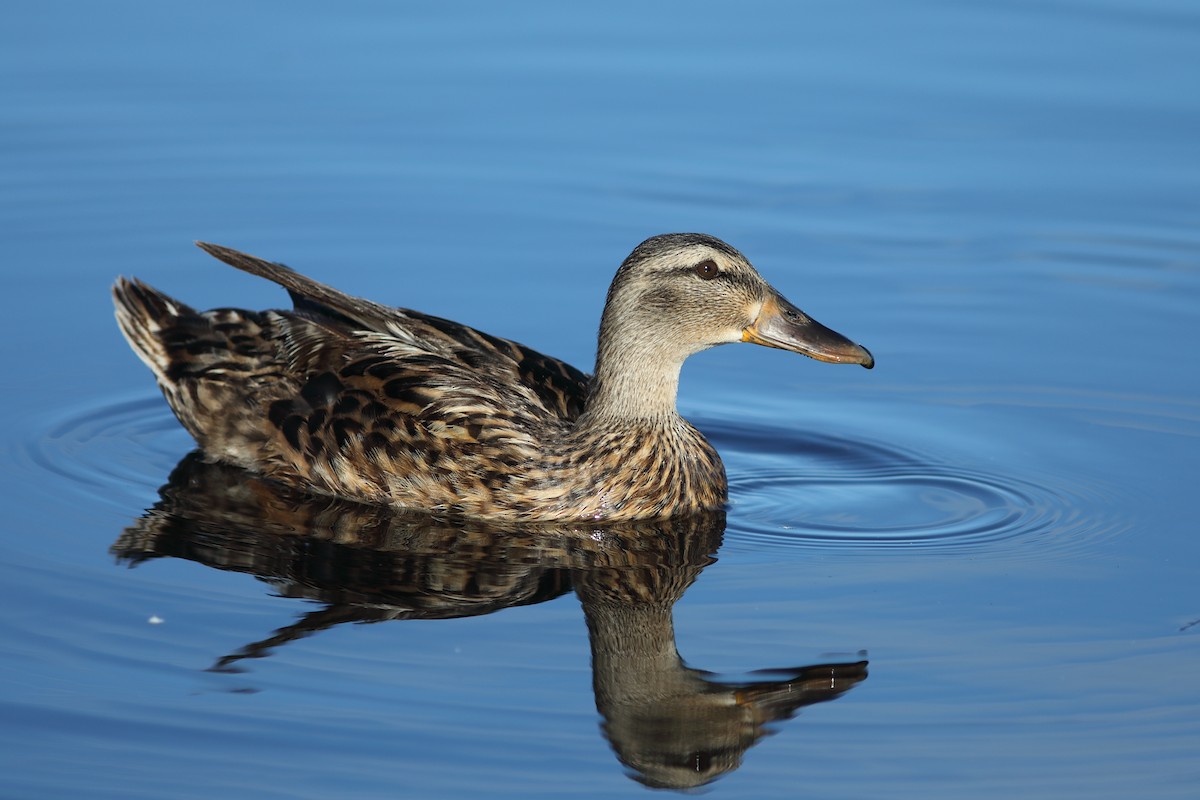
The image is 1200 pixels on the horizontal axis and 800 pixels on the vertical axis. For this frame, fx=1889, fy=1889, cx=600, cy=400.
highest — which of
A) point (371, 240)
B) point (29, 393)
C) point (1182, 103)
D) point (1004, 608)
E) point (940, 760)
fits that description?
point (1182, 103)

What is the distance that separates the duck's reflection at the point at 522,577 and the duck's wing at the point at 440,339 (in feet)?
Result: 3.02

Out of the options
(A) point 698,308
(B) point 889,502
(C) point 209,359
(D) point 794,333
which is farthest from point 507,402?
(B) point 889,502

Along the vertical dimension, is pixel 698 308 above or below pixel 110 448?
above

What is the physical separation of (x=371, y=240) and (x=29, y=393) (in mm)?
3051

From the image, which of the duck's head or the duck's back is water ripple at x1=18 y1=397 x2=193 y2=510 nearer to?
the duck's back

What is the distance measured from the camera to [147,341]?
428 inches

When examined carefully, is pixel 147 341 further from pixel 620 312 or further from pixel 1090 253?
pixel 1090 253

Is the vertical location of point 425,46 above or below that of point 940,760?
above

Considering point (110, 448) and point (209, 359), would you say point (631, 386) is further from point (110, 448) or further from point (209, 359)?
point (110, 448)

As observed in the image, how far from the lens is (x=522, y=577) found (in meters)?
8.88

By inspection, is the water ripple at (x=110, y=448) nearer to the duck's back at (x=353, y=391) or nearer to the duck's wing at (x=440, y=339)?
the duck's back at (x=353, y=391)

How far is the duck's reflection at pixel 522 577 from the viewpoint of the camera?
7.55 m

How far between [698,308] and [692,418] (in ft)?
5.21

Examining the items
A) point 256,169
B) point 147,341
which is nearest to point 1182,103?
point 256,169
